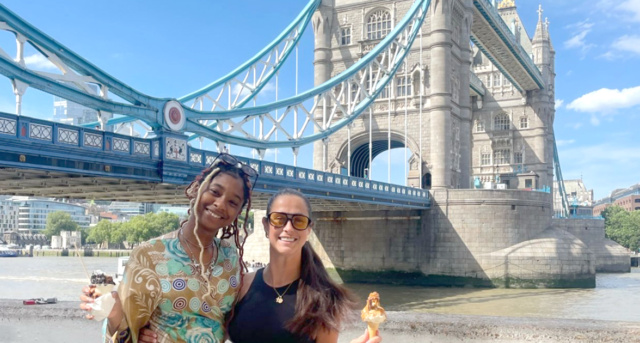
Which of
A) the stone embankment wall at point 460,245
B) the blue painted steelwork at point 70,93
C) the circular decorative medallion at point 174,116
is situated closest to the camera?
the blue painted steelwork at point 70,93

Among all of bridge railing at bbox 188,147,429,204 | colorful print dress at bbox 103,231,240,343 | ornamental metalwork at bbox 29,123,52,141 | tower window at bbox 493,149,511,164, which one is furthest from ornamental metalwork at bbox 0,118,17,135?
tower window at bbox 493,149,511,164

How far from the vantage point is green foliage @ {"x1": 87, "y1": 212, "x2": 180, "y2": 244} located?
75.6 meters

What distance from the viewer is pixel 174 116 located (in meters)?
16.2

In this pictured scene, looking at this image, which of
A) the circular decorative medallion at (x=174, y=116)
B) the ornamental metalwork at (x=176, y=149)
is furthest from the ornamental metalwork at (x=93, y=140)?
the circular decorative medallion at (x=174, y=116)

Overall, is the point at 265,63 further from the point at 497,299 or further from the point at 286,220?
the point at 286,220

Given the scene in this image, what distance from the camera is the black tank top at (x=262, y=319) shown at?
7.75 feet

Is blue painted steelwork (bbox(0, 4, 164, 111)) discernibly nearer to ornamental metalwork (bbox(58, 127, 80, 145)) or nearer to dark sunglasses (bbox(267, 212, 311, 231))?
ornamental metalwork (bbox(58, 127, 80, 145))

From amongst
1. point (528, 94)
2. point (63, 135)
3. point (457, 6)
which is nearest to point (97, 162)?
point (63, 135)

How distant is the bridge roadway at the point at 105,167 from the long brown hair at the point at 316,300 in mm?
10762

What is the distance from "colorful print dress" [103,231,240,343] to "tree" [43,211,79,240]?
10715 centimetres

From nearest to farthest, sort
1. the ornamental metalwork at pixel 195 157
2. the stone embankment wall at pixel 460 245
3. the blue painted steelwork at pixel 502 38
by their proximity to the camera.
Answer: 1. the ornamental metalwork at pixel 195 157
2. the stone embankment wall at pixel 460 245
3. the blue painted steelwork at pixel 502 38

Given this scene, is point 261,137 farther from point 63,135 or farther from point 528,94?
point 528,94

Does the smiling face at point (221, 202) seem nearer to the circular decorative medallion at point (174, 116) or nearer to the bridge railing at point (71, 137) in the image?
the bridge railing at point (71, 137)

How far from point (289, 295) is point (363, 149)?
34364 millimetres
